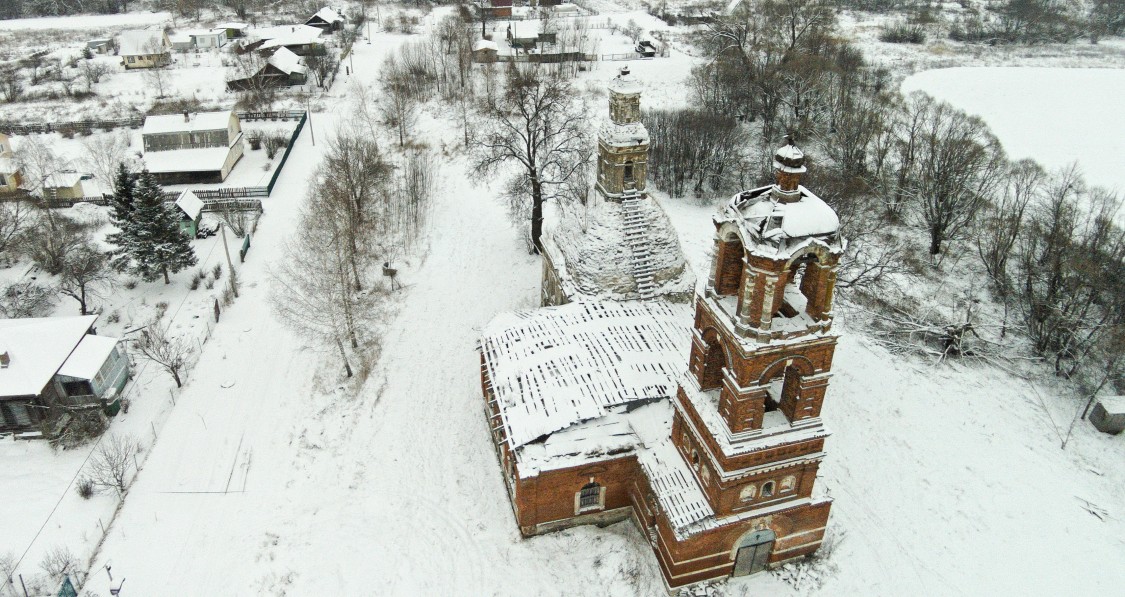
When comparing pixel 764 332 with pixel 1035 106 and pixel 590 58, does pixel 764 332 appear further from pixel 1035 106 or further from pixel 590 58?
pixel 590 58

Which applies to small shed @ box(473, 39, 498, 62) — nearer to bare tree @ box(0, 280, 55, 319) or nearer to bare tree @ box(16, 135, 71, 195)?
bare tree @ box(16, 135, 71, 195)

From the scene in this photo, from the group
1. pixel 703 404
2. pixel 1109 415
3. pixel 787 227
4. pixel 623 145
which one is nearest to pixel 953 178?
pixel 1109 415

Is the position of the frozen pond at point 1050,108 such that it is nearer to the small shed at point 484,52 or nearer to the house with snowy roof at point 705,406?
the house with snowy roof at point 705,406

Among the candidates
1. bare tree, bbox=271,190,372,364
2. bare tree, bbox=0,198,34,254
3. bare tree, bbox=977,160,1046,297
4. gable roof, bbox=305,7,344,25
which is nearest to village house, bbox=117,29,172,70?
gable roof, bbox=305,7,344,25

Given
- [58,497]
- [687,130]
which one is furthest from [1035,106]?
[58,497]

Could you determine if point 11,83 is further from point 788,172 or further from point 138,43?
point 788,172

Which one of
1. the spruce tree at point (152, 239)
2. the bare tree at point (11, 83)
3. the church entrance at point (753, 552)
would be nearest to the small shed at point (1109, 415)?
the church entrance at point (753, 552)
